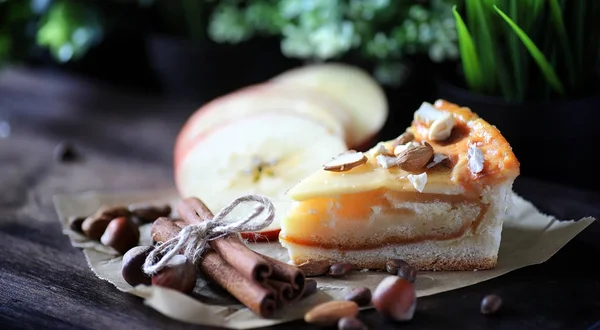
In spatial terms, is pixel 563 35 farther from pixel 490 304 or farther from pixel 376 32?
pixel 490 304

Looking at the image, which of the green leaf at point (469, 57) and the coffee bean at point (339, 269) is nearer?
the coffee bean at point (339, 269)

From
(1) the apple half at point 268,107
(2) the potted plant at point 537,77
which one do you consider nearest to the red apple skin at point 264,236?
(1) the apple half at point 268,107

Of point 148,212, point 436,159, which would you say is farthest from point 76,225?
point 436,159

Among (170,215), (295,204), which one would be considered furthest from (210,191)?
(295,204)

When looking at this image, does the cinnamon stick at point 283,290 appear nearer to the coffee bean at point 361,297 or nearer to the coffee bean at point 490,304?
the coffee bean at point 361,297

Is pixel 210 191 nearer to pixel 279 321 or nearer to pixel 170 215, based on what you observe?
pixel 170 215

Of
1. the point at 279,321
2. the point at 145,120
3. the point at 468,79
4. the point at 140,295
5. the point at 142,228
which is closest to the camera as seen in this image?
the point at 279,321
